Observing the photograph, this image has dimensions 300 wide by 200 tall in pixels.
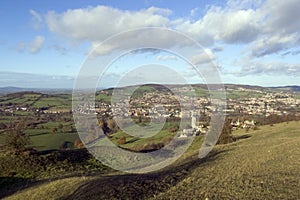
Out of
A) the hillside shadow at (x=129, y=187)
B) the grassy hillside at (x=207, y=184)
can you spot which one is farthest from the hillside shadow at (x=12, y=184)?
the hillside shadow at (x=129, y=187)

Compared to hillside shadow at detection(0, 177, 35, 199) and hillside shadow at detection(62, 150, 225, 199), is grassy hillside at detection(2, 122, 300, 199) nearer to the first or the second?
hillside shadow at detection(62, 150, 225, 199)

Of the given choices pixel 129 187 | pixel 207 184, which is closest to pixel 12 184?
pixel 129 187

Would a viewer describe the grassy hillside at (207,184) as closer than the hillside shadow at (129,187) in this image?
Yes

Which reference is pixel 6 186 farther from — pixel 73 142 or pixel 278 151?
pixel 73 142

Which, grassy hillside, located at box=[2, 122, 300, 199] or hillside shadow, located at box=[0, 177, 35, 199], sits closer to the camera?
grassy hillside, located at box=[2, 122, 300, 199]

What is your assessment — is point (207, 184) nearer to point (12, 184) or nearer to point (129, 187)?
point (129, 187)

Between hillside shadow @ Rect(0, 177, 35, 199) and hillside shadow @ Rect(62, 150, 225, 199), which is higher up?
hillside shadow @ Rect(62, 150, 225, 199)

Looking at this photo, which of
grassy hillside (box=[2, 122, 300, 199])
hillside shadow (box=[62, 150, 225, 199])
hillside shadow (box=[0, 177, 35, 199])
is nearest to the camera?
grassy hillside (box=[2, 122, 300, 199])

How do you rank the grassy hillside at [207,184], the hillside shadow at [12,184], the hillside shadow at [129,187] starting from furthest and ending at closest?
the hillside shadow at [12,184], the hillside shadow at [129,187], the grassy hillside at [207,184]

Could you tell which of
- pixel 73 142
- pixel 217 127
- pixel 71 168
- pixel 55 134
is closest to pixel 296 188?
pixel 71 168

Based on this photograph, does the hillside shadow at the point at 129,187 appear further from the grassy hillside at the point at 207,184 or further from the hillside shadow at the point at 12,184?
the hillside shadow at the point at 12,184

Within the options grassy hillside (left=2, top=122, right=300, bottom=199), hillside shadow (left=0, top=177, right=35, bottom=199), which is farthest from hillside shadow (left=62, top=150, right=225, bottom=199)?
hillside shadow (left=0, top=177, right=35, bottom=199)
